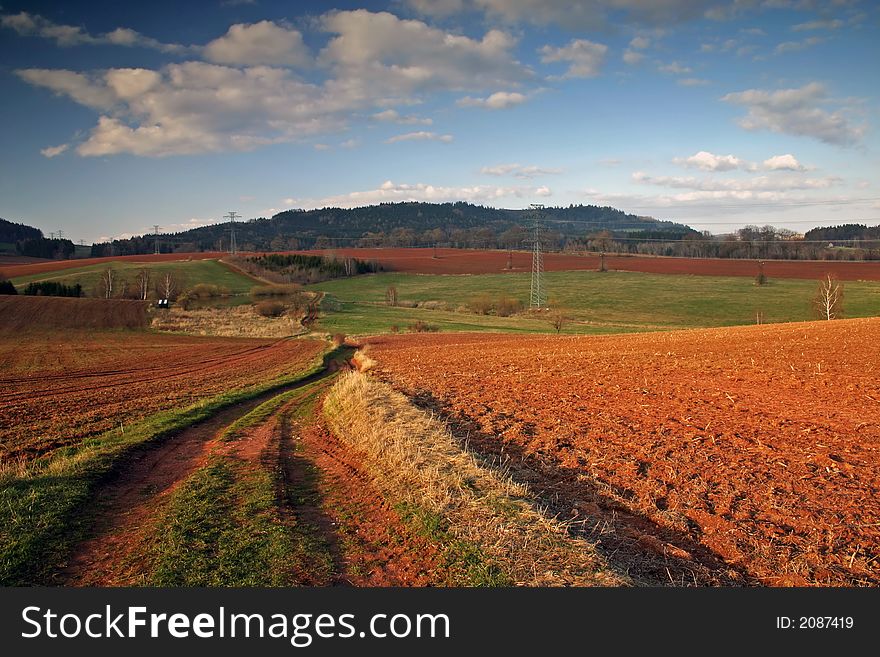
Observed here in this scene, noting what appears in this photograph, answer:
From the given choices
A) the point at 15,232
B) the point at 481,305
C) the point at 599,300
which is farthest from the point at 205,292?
the point at 15,232

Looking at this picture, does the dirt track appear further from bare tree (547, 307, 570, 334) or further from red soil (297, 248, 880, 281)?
red soil (297, 248, 880, 281)

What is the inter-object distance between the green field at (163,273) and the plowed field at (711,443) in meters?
71.7

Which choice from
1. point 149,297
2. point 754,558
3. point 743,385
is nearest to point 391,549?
point 754,558

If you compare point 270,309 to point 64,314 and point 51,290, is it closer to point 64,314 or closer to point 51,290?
point 64,314

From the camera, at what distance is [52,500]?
8594 mm

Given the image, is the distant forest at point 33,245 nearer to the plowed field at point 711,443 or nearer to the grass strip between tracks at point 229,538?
the plowed field at point 711,443

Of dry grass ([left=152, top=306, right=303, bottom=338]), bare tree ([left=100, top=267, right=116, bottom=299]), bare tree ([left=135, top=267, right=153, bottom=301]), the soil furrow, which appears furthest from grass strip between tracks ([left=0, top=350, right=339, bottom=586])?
bare tree ([left=100, top=267, right=116, bottom=299])

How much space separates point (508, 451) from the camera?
37.7 feet

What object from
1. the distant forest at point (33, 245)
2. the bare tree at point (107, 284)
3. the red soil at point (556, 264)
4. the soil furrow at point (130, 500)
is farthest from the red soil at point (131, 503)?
the distant forest at point (33, 245)

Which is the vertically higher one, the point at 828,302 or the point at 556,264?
the point at 556,264

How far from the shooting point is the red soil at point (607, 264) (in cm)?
9544

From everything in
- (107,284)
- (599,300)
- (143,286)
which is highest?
(107,284)

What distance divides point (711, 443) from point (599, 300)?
73292mm

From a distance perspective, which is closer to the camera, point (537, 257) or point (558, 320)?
point (558, 320)
